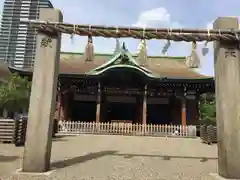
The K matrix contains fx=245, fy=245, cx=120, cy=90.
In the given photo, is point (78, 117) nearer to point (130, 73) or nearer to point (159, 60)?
point (130, 73)

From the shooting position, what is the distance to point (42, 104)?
580 centimetres

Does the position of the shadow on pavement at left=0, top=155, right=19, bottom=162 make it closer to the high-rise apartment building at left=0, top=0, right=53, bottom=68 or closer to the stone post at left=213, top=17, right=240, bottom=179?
the stone post at left=213, top=17, right=240, bottom=179

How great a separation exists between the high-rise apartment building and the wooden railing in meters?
62.5

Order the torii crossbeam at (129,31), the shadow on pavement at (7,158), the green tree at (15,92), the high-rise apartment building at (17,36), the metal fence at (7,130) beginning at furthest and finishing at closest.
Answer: the high-rise apartment building at (17,36)
the green tree at (15,92)
the metal fence at (7,130)
the shadow on pavement at (7,158)
the torii crossbeam at (129,31)

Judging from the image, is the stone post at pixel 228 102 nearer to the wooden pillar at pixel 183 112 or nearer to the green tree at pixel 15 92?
the wooden pillar at pixel 183 112

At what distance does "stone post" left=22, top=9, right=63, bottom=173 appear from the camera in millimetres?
5562

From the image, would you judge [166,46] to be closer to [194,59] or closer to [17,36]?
[194,59]

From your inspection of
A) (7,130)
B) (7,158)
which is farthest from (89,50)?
(7,130)

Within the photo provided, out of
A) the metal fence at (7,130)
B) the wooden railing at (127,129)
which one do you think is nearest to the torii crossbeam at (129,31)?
the metal fence at (7,130)

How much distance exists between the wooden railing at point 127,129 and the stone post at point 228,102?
13.3 meters

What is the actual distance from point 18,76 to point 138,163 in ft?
59.5

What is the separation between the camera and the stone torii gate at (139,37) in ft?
18.2

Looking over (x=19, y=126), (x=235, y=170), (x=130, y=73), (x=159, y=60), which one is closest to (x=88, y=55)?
(x=235, y=170)

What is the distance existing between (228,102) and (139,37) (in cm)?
265
